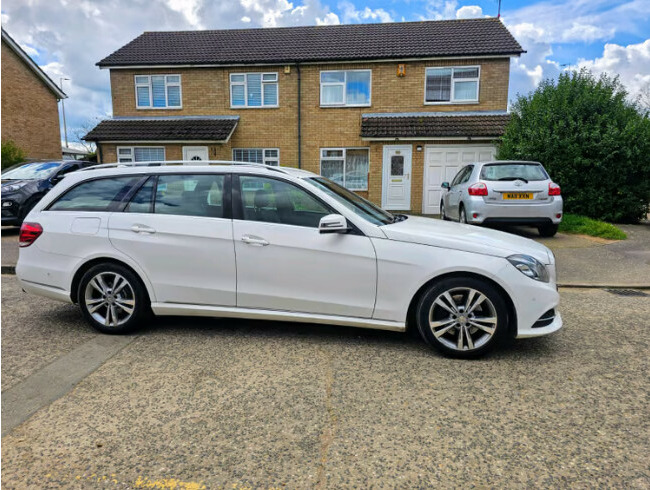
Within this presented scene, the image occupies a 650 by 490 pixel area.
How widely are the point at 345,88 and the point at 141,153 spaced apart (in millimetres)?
7788

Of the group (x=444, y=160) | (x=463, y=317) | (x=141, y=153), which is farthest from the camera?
(x=141, y=153)

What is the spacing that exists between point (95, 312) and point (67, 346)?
38 centimetres

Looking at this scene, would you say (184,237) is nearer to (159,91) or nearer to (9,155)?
(159,91)

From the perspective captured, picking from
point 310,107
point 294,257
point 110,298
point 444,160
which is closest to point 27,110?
point 310,107

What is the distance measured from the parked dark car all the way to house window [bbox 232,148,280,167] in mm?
6303

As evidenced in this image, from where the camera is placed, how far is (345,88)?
53.5 ft

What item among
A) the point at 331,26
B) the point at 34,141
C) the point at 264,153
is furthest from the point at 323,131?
the point at 34,141

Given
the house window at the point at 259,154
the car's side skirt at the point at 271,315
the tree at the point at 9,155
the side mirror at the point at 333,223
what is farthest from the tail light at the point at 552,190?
the tree at the point at 9,155

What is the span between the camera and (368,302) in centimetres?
369

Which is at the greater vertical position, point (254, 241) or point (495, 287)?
point (254, 241)

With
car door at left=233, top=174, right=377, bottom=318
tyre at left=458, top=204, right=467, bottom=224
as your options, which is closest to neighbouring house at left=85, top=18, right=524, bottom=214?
tyre at left=458, top=204, right=467, bottom=224

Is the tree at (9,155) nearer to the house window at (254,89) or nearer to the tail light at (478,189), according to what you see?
the house window at (254,89)

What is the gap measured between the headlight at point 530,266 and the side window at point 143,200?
3170 millimetres

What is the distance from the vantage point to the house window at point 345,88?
16.3 metres
